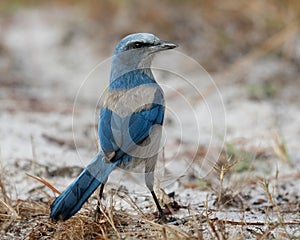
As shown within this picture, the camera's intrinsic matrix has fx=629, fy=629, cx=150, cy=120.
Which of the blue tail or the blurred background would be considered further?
the blurred background

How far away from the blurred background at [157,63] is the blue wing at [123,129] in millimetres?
828

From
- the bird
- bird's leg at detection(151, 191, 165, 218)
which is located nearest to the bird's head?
the bird

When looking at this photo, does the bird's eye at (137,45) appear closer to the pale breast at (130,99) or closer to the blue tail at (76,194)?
the pale breast at (130,99)

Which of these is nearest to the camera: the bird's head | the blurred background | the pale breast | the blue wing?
the blue wing

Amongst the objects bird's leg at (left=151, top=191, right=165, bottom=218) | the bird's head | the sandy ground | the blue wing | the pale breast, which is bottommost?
the sandy ground

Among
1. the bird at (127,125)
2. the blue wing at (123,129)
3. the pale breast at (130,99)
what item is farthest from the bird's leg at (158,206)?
the pale breast at (130,99)

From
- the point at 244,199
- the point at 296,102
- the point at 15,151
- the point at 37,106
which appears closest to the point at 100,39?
the point at 37,106

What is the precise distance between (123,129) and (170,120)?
297cm

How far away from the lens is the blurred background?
484 centimetres

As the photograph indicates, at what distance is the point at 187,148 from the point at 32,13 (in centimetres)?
534

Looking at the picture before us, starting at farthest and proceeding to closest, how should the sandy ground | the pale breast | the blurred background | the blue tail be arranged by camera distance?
the blurred background
the sandy ground
the pale breast
the blue tail

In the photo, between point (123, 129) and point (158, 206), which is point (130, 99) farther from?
point (158, 206)

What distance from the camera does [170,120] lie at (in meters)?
6.06

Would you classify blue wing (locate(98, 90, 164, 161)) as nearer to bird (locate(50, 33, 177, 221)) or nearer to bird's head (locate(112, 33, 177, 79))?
bird (locate(50, 33, 177, 221))
